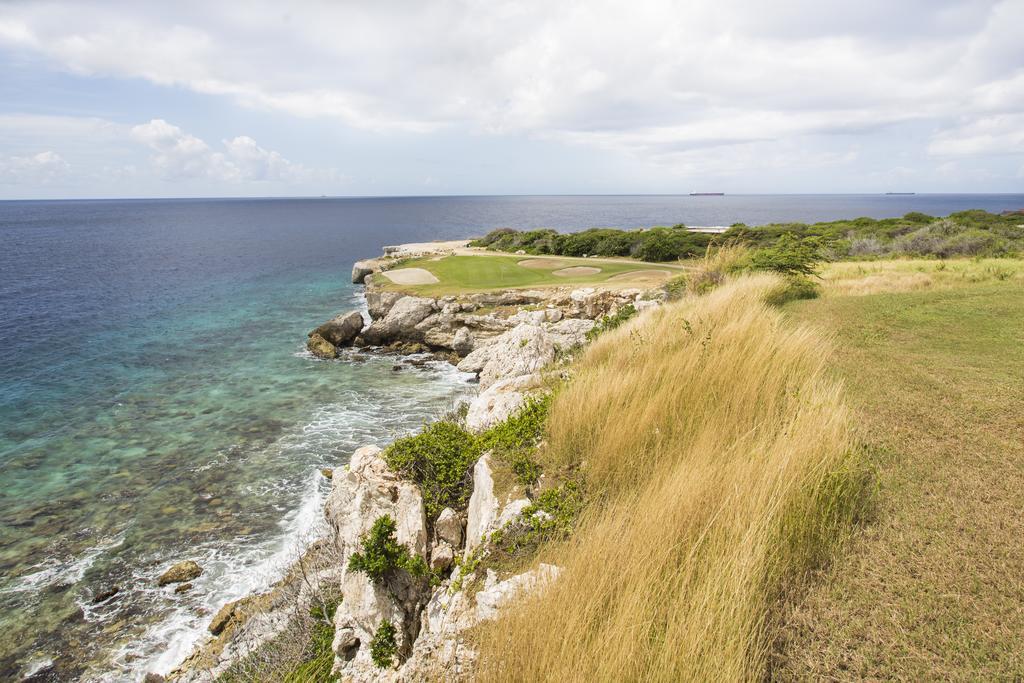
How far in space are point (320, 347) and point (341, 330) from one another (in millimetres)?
1498

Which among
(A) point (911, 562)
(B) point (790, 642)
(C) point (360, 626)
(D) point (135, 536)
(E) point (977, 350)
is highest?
(E) point (977, 350)

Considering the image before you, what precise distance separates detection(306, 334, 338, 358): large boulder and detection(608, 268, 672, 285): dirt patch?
588 inches

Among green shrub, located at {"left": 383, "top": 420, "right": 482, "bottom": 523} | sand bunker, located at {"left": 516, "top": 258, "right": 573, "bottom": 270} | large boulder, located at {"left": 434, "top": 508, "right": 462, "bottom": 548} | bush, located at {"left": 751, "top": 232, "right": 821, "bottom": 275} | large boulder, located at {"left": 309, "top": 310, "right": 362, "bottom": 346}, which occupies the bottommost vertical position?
large boulder, located at {"left": 309, "top": 310, "right": 362, "bottom": 346}

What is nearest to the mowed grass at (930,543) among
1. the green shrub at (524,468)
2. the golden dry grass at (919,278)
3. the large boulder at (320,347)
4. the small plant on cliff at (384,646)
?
the green shrub at (524,468)

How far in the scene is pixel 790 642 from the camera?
2.96m

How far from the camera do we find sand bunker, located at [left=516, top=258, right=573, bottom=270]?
3306 centimetres

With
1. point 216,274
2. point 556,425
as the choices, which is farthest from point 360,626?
point 216,274

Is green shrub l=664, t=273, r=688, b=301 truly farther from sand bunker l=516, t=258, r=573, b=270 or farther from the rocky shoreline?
sand bunker l=516, t=258, r=573, b=270

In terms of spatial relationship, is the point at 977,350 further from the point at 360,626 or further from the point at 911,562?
the point at 360,626

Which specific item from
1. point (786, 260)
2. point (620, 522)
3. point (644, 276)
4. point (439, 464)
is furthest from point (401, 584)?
point (644, 276)

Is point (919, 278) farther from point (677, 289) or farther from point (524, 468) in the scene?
point (524, 468)

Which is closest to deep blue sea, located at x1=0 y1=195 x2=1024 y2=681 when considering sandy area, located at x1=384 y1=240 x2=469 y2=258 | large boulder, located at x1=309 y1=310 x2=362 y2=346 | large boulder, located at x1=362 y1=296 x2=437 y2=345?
large boulder, located at x1=309 y1=310 x2=362 y2=346

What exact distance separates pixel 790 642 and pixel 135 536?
12385 millimetres

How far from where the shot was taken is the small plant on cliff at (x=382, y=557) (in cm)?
532
